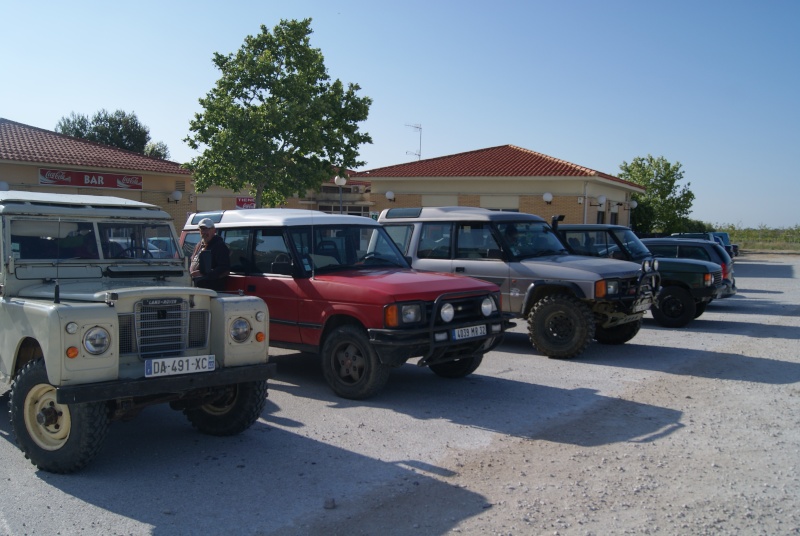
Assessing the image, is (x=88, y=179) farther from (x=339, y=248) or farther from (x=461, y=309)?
(x=461, y=309)

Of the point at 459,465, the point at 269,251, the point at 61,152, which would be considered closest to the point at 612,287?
the point at 269,251

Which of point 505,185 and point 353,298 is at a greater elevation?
point 505,185

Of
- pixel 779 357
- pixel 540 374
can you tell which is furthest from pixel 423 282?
pixel 779 357

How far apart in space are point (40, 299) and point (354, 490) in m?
2.95

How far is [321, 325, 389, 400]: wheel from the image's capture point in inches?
293

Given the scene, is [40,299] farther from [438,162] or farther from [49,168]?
[438,162]

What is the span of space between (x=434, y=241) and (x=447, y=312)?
377 cm

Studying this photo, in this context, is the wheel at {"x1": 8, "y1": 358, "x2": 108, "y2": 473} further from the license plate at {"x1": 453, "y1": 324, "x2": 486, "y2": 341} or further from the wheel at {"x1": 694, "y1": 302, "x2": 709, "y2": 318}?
the wheel at {"x1": 694, "y1": 302, "x2": 709, "y2": 318}

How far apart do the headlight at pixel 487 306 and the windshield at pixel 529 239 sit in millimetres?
2683

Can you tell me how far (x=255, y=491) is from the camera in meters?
5.05

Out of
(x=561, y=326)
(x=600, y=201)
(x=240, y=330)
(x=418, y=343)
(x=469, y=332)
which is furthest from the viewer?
(x=600, y=201)

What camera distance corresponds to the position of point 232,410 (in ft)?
20.5

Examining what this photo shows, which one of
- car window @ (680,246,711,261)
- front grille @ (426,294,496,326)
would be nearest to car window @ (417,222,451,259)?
front grille @ (426,294,496,326)

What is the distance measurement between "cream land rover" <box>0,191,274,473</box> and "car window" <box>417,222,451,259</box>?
489cm
